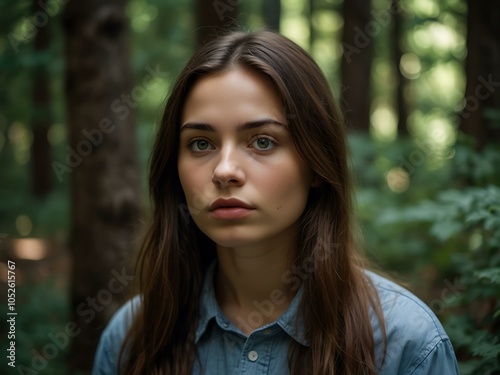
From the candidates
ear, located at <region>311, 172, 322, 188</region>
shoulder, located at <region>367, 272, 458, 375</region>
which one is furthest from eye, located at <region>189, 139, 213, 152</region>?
shoulder, located at <region>367, 272, 458, 375</region>

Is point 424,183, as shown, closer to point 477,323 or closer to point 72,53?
point 477,323

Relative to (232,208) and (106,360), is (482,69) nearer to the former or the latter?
(232,208)

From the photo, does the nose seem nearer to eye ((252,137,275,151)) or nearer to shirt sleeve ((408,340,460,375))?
eye ((252,137,275,151))

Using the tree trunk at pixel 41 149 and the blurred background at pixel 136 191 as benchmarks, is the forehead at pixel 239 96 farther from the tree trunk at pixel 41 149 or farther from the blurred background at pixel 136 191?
the tree trunk at pixel 41 149

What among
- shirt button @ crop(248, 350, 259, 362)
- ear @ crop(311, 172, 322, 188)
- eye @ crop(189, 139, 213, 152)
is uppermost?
eye @ crop(189, 139, 213, 152)

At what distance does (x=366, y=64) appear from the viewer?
9.77m

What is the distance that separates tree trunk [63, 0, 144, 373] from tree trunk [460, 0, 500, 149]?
294 centimetres

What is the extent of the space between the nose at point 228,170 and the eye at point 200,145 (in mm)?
123

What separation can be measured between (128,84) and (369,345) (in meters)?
2.98

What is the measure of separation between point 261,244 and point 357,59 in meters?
8.11

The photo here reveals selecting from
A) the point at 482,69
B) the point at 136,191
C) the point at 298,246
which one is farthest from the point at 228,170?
the point at 482,69

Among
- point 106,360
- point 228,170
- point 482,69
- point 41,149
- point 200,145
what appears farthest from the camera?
point 41,149

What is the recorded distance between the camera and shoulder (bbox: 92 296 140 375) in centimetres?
248

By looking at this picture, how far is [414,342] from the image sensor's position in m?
2.00
